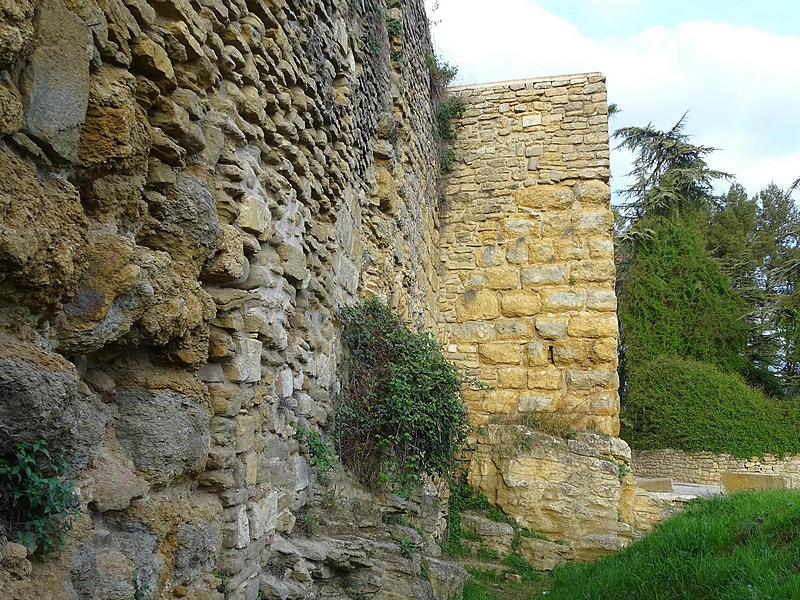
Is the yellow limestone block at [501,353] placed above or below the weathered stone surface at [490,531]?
above

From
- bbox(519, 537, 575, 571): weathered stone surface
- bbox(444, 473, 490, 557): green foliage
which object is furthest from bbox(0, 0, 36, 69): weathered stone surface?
bbox(519, 537, 575, 571): weathered stone surface

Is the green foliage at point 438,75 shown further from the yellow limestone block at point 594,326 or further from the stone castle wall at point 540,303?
the yellow limestone block at point 594,326

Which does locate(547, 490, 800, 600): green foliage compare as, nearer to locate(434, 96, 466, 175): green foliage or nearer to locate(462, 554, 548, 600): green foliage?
locate(462, 554, 548, 600): green foliage

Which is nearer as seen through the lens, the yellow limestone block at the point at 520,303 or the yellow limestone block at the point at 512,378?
the yellow limestone block at the point at 512,378

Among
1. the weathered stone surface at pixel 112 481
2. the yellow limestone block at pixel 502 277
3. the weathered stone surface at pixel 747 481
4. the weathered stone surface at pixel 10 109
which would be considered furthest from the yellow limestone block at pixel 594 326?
the weathered stone surface at pixel 10 109

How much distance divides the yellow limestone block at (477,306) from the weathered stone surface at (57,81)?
6.75 m

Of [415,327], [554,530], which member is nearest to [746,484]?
[554,530]

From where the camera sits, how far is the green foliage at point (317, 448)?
337cm

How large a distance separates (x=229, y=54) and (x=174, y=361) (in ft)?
4.32

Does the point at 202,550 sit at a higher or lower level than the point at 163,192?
lower

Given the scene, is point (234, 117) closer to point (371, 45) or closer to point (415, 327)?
point (371, 45)

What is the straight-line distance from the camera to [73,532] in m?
1.66

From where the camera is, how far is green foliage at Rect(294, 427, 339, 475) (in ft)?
11.1

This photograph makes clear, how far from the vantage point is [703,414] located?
14.8 metres
